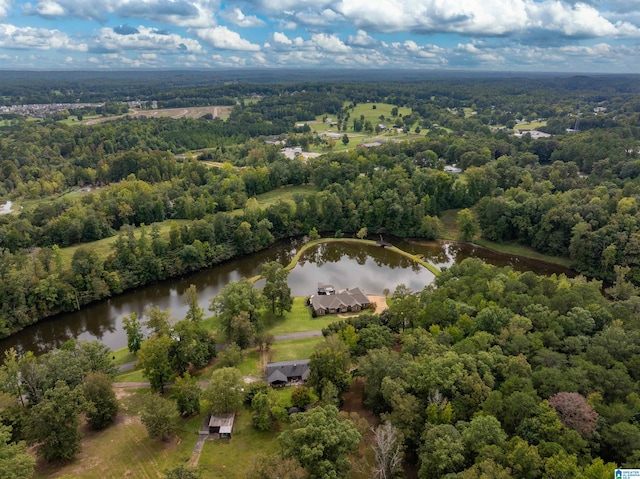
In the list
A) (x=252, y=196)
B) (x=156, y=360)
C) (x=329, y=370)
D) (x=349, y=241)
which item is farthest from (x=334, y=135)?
(x=329, y=370)

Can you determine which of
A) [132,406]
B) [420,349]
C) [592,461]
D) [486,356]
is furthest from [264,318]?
[592,461]

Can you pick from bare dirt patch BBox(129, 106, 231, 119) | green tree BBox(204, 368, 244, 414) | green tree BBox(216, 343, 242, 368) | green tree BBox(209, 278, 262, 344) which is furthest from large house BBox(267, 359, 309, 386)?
bare dirt patch BBox(129, 106, 231, 119)

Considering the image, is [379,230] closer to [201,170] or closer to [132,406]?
[201,170]

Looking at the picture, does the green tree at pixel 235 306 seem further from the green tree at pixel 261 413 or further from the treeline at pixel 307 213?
the treeline at pixel 307 213

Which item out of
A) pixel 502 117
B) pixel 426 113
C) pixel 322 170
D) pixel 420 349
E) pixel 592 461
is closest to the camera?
pixel 592 461

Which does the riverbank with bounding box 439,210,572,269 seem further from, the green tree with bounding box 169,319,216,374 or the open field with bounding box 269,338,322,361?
the green tree with bounding box 169,319,216,374

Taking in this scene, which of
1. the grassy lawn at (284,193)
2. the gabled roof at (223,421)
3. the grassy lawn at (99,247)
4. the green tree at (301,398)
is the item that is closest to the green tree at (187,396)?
the gabled roof at (223,421)

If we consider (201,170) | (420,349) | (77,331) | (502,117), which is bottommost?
(77,331)
